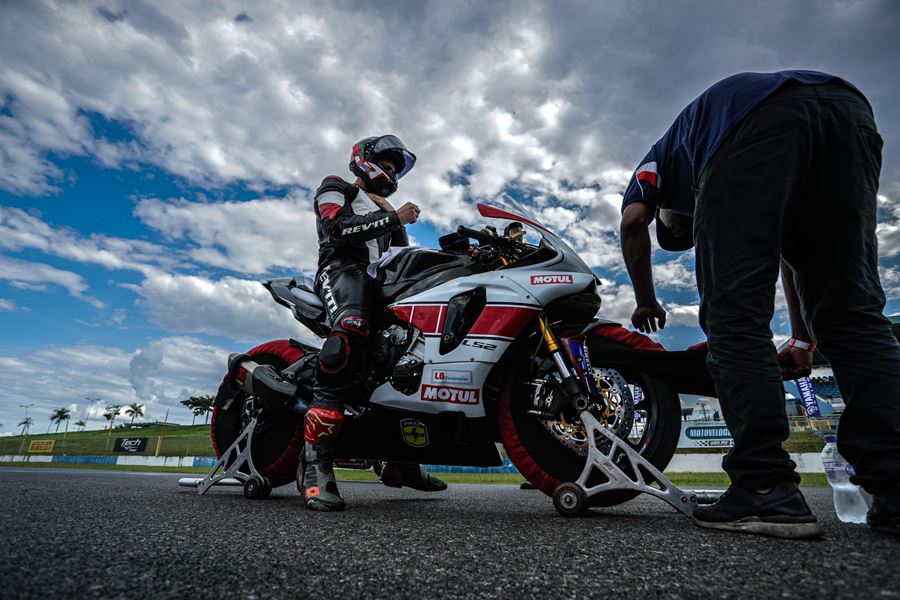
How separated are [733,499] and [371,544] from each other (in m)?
1.09

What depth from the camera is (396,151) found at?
338 cm

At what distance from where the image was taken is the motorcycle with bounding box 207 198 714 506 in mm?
2146

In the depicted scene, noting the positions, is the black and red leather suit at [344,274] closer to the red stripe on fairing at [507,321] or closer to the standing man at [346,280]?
the standing man at [346,280]

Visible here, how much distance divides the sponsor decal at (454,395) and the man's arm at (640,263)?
0.89 meters

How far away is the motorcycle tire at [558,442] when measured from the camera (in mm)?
2074

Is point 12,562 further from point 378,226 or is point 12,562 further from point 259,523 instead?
point 378,226

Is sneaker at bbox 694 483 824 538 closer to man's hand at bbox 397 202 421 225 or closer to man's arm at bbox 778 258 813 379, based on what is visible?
man's arm at bbox 778 258 813 379

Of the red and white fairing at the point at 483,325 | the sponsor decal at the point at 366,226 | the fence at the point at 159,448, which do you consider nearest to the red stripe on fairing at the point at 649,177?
the red and white fairing at the point at 483,325

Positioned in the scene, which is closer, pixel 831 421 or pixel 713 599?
pixel 713 599

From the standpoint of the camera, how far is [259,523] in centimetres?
166

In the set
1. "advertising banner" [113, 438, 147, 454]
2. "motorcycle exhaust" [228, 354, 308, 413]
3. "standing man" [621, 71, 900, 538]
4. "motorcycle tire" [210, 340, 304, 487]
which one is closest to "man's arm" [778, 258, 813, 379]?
"standing man" [621, 71, 900, 538]

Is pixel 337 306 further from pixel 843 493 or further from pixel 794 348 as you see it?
pixel 843 493

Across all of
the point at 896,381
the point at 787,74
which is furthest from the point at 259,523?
the point at 787,74

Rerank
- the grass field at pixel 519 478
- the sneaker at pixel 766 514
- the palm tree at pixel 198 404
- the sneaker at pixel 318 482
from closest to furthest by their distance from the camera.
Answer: the sneaker at pixel 766 514 < the sneaker at pixel 318 482 < the grass field at pixel 519 478 < the palm tree at pixel 198 404
